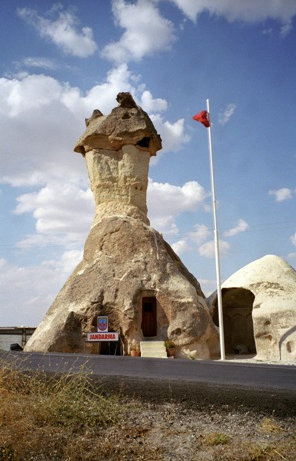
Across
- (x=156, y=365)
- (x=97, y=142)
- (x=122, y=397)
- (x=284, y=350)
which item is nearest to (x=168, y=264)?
(x=284, y=350)

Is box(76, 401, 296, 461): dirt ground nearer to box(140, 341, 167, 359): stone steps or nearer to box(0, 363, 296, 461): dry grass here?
box(0, 363, 296, 461): dry grass

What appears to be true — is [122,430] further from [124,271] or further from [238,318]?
[238,318]

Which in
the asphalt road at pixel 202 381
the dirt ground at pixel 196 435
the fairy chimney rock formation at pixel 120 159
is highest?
the fairy chimney rock formation at pixel 120 159

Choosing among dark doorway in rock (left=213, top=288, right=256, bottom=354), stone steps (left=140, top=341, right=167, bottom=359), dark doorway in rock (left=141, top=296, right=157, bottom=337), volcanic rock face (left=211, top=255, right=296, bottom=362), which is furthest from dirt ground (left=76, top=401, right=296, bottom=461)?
dark doorway in rock (left=213, top=288, right=256, bottom=354)

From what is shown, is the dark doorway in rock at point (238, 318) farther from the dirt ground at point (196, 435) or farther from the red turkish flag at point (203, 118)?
the dirt ground at point (196, 435)

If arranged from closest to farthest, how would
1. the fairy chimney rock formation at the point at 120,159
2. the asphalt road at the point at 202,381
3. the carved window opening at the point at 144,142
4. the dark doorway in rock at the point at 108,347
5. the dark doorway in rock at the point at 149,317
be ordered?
the asphalt road at the point at 202,381
the dark doorway in rock at the point at 108,347
the dark doorway in rock at the point at 149,317
the fairy chimney rock formation at the point at 120,159
the carved window opening at the point at 144,142

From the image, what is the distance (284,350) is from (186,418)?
427 inches

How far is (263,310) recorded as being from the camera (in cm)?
1579

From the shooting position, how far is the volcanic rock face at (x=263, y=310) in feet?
49.4

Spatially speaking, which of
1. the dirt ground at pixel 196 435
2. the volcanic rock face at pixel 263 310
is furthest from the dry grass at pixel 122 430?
the volcanic rock face at pixel 263 310

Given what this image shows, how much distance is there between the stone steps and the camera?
1425 centimetres

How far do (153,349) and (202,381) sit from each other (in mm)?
9145

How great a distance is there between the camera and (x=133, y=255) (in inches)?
659

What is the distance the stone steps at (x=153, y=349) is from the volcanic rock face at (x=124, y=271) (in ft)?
1.60
